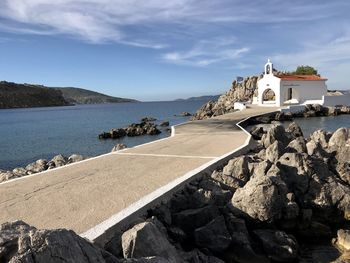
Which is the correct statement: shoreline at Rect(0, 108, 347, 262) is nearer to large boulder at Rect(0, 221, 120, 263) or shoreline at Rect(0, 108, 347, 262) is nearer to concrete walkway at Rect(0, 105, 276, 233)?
concrete walkway at Rect(0, 105, 276, 233)

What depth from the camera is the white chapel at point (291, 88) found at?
4919 cm

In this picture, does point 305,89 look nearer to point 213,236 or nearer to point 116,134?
point 116,134

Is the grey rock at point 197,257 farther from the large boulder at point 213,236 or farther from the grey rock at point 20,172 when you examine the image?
the grey rock at point 20,172

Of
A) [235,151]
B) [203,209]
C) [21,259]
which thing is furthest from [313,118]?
[21,259]

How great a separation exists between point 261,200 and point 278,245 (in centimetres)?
96

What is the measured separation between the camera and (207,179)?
1030 cm

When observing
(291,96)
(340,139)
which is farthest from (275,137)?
(291,96)

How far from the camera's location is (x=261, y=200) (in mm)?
8727

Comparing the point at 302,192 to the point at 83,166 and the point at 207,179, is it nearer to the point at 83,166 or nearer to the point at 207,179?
the point at 207,179

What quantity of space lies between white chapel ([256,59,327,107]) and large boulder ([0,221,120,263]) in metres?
46.4

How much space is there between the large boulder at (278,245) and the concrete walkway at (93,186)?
2.49 meters

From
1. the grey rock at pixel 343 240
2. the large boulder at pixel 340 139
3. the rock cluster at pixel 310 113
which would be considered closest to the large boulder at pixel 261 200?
the grey rock at pixel 343 240

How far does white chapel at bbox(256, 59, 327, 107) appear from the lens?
49.2 meters

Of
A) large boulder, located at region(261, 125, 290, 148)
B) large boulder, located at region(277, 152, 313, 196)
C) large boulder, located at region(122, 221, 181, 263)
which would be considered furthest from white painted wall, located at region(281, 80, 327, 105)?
large boulder, located at region(122, 221, 181, 263)
